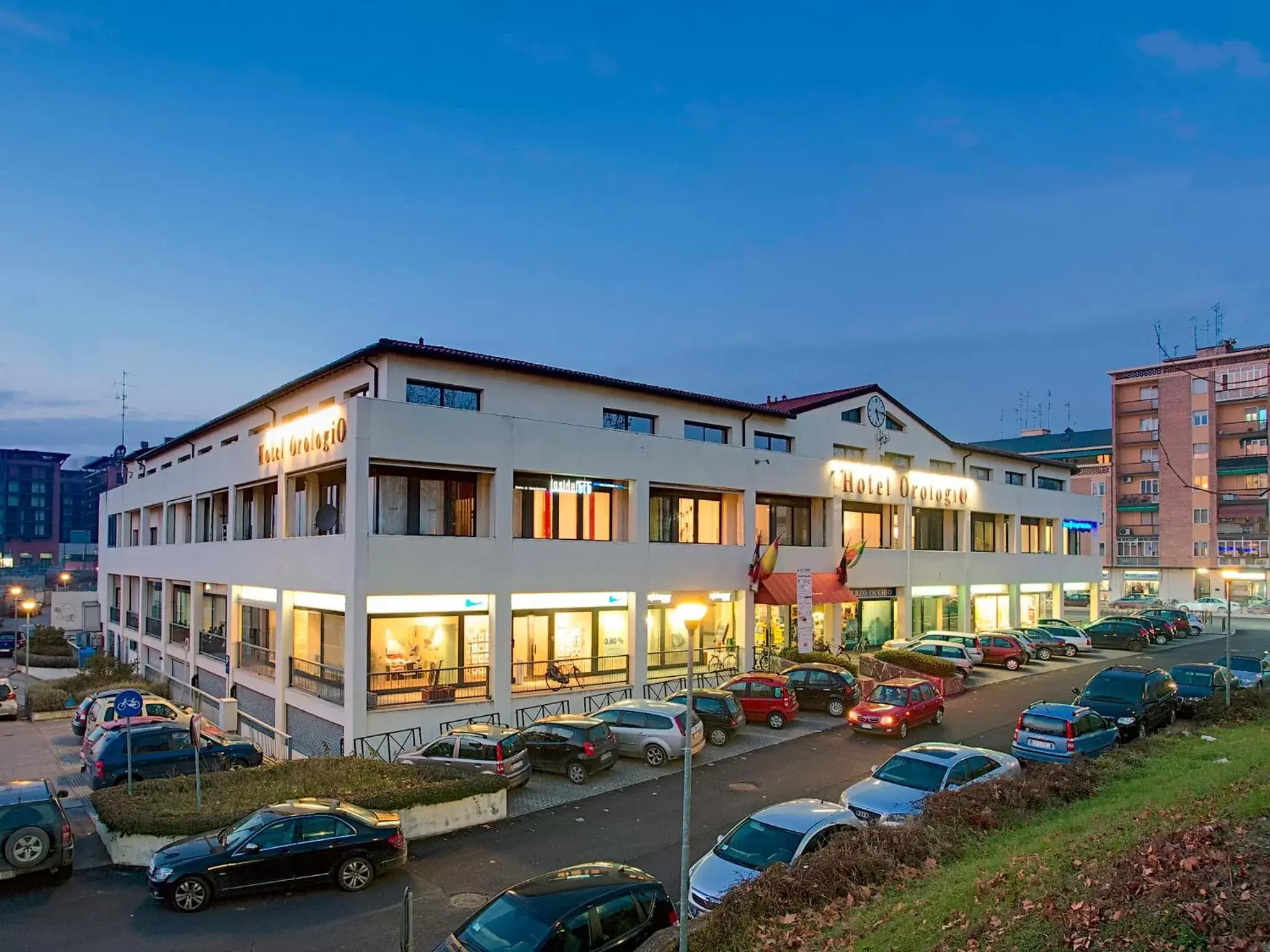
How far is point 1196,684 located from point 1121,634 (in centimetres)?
2156

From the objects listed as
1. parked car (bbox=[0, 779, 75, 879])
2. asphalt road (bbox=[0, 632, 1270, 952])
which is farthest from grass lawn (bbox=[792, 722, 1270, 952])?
parked car (bbox=[0, 779, 75, 879])

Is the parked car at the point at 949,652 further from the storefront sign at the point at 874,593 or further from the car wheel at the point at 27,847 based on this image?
the car wheel at the point at 27,847

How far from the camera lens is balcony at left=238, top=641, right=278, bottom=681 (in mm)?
29609

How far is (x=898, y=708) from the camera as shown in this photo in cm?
2547

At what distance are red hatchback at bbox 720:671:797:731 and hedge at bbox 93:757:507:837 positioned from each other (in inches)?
416

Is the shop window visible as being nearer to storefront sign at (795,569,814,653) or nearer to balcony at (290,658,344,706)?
balcony at (290,658,344,706)

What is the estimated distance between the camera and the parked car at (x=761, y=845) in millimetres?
12227

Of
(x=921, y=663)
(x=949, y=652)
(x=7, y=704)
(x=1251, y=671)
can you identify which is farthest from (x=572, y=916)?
(x=7, y=704)

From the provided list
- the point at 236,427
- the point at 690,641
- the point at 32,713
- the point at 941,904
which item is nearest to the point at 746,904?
the point at 941,904

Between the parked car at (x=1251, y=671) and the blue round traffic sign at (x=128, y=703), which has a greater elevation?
the blue round traffic sign at (x=128, y=703)

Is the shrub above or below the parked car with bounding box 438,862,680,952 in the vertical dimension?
below

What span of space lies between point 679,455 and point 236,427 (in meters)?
21.0

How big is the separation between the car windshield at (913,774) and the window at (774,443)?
2042 centimetres

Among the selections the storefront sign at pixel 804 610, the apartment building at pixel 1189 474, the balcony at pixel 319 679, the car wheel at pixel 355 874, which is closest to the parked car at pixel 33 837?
the car wheel at pixel 355 874
